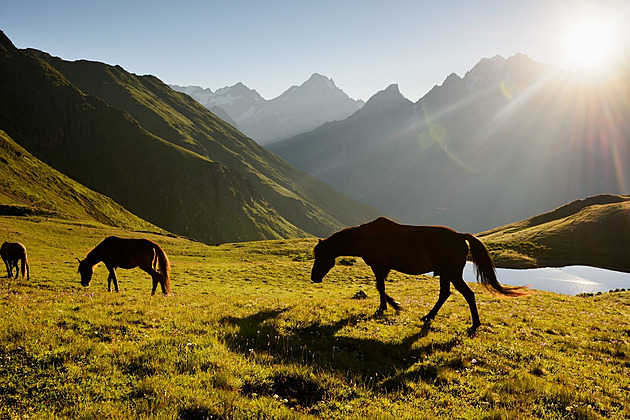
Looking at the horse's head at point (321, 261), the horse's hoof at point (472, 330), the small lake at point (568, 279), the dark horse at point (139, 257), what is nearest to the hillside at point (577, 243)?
the small lake at point (568, 279)

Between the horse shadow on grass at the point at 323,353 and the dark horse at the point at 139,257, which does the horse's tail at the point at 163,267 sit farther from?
the horse shadow on grass at the point at 323,353

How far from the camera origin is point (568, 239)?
85.8 meters

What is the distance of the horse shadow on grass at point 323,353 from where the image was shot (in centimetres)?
674

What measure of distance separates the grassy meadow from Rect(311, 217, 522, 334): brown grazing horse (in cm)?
161

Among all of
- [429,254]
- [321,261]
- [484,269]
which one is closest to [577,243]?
[484,269]

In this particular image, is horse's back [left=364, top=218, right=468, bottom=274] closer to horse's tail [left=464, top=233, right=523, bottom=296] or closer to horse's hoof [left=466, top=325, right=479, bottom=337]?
horse's tail [left=464, top=233, right=523, bottom=296]

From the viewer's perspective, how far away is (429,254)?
40.0 ft

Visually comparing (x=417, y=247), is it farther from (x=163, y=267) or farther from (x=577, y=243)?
(x=577, y=243)

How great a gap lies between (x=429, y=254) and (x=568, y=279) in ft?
245

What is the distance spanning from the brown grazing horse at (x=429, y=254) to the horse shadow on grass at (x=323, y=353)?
90.4 inches

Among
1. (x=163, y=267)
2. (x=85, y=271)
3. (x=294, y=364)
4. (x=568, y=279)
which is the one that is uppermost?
(x=294, y=364)

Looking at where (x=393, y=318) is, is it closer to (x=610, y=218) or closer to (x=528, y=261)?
(x=528, y=261)

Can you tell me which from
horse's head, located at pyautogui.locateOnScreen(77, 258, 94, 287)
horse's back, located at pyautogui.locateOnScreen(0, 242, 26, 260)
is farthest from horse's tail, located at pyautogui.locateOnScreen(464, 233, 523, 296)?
horse's back, located at pyautogui.locateOnScreen(0, 242, 26, 260)

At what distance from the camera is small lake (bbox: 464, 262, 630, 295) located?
59.1 meters
